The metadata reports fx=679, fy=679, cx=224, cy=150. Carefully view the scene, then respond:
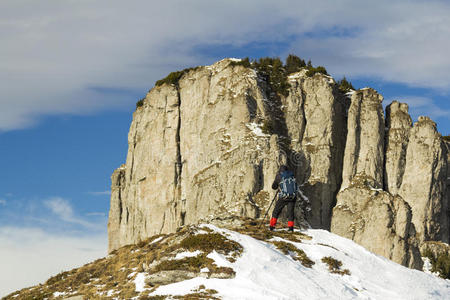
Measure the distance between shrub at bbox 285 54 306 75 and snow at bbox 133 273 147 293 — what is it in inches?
2737

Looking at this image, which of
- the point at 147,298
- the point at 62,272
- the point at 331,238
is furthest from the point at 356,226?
the point at 147,298

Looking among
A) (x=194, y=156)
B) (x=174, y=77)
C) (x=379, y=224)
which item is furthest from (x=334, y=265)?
(x=174, y=77)

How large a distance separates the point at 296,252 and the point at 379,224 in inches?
2033

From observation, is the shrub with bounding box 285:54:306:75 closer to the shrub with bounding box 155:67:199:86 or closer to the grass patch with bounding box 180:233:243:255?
the shrub with bounding box 155:67:199:86

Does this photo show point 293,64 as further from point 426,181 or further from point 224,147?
point 426,181

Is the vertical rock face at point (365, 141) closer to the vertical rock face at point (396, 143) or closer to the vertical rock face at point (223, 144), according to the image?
the vertical rock face at point (396, 143)

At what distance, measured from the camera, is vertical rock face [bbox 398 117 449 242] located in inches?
3302

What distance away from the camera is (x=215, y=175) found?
81.6m

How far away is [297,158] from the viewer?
277ft

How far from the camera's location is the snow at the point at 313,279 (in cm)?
2464

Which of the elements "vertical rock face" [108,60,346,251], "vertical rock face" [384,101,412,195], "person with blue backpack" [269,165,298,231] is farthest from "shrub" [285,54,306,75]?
"person with blue backpack" [269,165,298,231]

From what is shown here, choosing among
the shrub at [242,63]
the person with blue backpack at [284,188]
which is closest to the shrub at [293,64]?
the shrub at [242,63]

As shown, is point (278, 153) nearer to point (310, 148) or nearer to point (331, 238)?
point (310, 148)

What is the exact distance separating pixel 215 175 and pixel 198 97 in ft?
47.7
